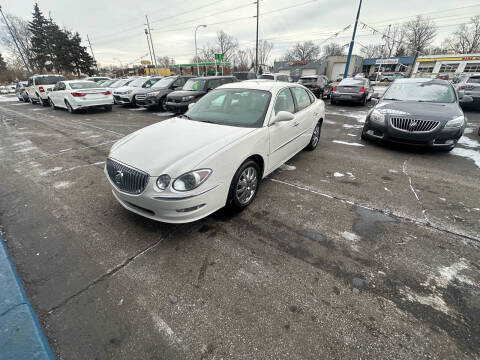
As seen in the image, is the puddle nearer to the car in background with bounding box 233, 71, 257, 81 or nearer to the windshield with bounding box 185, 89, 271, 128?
the windshield with bounding box 185, 89, 271, 128

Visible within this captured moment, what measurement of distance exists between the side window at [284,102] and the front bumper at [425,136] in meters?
2.71

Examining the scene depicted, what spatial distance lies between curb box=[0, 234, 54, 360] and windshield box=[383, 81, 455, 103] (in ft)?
25.1

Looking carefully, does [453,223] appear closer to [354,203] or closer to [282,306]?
[354,203]

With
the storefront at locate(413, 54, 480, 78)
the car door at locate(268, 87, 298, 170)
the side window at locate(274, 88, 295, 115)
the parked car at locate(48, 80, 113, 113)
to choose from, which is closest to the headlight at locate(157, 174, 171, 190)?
the car door at locate(268, 87, 298, 170)

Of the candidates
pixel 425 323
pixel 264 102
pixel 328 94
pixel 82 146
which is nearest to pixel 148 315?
pixel 425 323

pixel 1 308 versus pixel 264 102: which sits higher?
pixel 264 102

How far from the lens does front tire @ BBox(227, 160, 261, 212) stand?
2721 mm

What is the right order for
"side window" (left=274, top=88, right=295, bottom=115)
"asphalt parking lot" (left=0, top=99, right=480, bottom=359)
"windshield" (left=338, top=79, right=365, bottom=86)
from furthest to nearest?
1. "windshield" (left=338, top=79, right=365, bottom=86)
2. "side window" (left=274, top=88, right=295, bottom=115)
3. "asphalt parking lot" (left=0, top=99, right=480, bottom=359)

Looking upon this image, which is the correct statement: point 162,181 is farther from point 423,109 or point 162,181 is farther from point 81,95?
point 81,95

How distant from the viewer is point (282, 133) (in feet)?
11.4

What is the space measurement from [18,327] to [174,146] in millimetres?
1964

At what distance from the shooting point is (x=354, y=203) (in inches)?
129

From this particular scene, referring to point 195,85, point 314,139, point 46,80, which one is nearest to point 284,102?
point 314,139

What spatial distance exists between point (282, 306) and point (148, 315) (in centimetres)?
110
